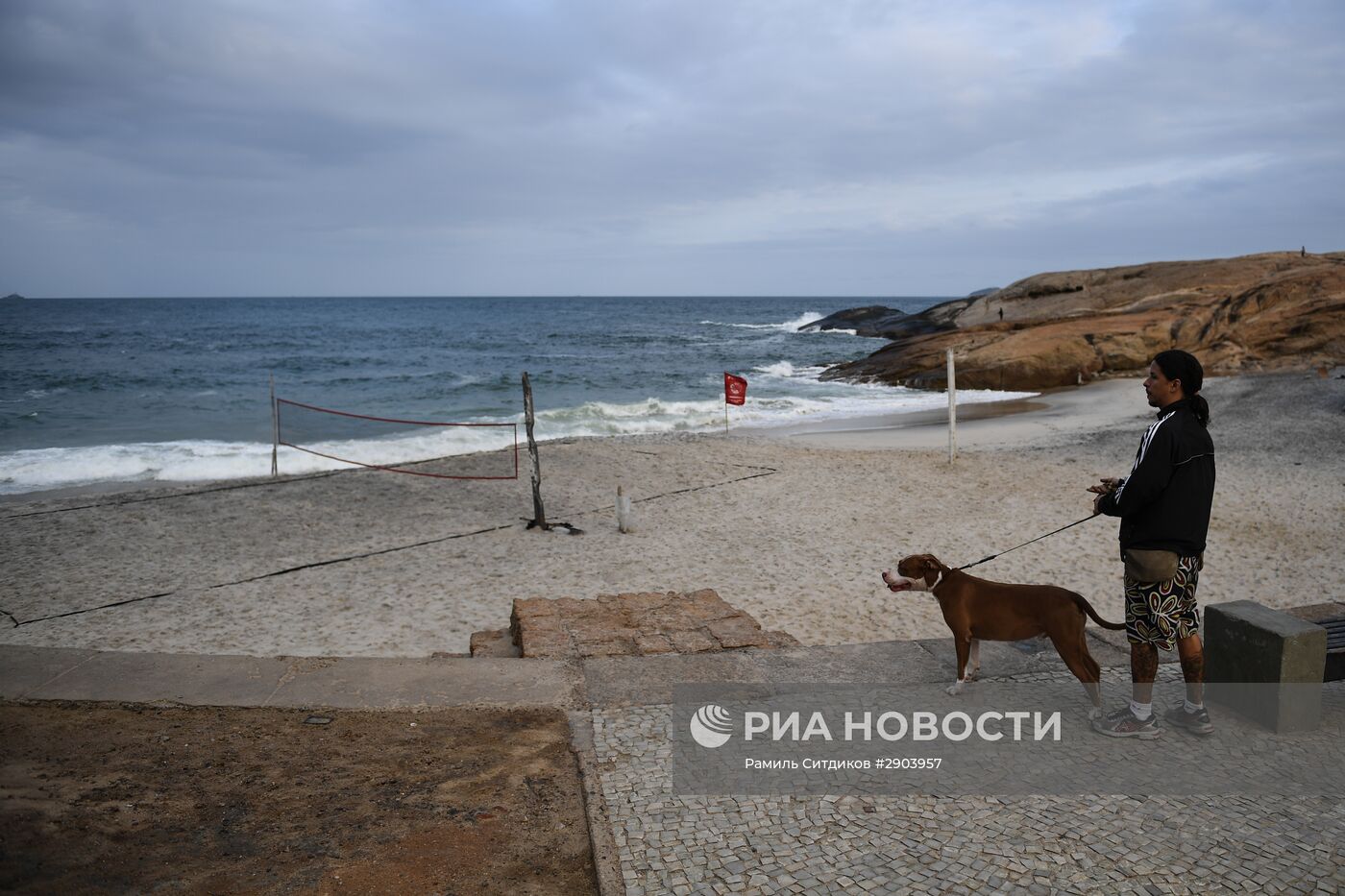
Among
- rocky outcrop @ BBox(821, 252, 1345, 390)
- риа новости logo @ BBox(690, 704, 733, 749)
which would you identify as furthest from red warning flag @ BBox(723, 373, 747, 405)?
риа новости logo @ BBox(690, 704, 733, 749)

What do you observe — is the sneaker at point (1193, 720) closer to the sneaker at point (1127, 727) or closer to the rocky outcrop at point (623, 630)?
the sneaker at point (1127, 727)

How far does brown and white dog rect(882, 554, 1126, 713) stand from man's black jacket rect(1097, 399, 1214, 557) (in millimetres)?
519

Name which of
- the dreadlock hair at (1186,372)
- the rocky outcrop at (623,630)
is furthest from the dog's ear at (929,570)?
the dreadlock hair at (1186,372)

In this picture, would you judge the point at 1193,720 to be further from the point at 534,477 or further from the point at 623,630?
the point at 534,477

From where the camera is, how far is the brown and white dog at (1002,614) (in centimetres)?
432

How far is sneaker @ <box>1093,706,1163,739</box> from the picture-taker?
4.09 metres

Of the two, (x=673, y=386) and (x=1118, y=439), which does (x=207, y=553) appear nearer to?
(x=1118, y=439)

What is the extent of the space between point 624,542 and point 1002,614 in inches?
238

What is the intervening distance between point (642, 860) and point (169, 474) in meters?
15.0

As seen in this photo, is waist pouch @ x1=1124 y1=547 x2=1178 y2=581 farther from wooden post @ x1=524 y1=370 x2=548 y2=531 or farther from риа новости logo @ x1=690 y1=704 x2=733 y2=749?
wooden post @ x1=524 y1=370 x2=548 y2=531

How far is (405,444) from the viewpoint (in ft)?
60.0

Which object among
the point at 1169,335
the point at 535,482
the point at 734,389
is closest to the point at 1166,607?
the point at 535,482

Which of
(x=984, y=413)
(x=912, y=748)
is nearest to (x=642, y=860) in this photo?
(x=912, y=748)

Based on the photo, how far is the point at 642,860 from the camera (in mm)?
3285
